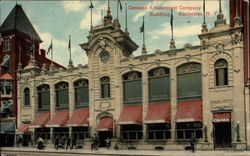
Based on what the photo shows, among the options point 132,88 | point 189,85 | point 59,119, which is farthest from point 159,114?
point 59,119

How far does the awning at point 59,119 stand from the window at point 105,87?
576 cm

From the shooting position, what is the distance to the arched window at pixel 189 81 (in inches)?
1289

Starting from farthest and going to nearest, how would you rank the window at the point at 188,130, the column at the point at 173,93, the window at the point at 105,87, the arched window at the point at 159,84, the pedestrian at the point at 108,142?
the window at the point at 105,87 < the pedestrian at the point at 108,142 < the arched window at the point at 159,84 < the column at the point at 173,93 < the window at the point at 188,130

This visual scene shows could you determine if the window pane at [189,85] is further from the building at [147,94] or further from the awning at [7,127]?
the awning at [7,127]

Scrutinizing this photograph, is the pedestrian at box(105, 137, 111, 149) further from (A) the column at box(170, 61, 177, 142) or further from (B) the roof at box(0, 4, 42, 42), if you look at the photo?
(B) the roof at box(0, 4, 42, 42)

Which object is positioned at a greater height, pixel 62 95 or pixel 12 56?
pixel 12 56

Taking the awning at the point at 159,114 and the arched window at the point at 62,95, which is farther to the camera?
the arched window at the point at 62,95

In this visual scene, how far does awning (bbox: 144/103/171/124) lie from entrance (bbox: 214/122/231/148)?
4.59m

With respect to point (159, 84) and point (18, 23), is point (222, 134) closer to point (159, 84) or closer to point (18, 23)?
point (159, 84)

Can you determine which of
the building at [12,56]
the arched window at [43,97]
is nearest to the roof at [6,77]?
the building at [12,56]

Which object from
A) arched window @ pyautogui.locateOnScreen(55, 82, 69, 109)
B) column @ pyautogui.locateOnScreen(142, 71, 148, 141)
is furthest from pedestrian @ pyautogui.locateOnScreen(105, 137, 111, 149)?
arched window @ pyautogui.locateOnScreen(55, 82, 69, 109)

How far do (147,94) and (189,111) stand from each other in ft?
16.7

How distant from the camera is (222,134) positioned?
3088 centimetres

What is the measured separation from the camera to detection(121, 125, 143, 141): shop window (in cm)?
3581
